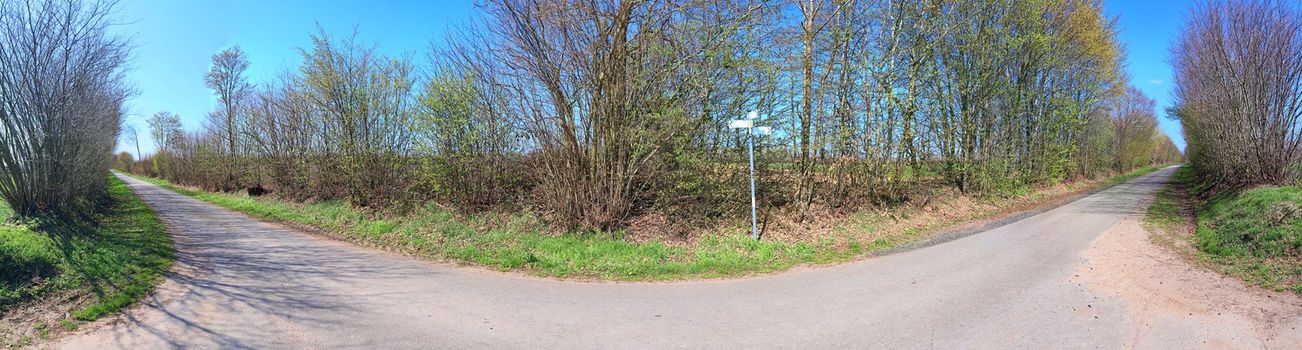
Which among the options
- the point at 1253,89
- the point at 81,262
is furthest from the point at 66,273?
the point at 1253,89

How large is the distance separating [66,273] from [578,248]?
626 cm

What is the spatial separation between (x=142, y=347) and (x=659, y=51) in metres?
7.21

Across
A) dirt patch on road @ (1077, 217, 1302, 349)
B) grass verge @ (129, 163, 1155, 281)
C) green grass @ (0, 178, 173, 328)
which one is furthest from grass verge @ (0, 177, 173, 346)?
dirt patch on road @ (1077, 217, 1302, 349)

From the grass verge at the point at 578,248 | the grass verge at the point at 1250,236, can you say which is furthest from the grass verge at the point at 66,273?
the grass verge at the point at 1250,236

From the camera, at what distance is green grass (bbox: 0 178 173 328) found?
526cm

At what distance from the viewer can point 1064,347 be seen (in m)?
3.83

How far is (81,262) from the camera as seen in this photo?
680 cm

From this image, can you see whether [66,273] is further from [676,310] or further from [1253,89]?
[1253,89]

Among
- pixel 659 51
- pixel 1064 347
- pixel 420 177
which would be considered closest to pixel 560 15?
pixel 659 51

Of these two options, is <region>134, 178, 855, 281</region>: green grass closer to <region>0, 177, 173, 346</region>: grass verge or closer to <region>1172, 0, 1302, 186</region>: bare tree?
<region>0, 177, 173, 346</region>: grass verge

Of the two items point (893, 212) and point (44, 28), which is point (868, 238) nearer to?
point (893, 212)

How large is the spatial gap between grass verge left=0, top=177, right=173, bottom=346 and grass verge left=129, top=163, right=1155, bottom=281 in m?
2.93

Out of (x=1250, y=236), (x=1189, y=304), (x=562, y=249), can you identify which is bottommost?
(x=1189, y=304)

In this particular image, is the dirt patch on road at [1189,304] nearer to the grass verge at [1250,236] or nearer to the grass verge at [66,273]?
the grass verge at [1250,236]
